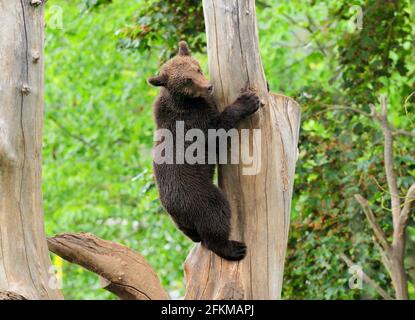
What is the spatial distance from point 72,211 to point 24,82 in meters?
8.30

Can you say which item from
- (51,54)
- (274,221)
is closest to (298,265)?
(274,221)

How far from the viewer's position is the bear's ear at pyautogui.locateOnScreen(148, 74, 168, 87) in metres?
6.19

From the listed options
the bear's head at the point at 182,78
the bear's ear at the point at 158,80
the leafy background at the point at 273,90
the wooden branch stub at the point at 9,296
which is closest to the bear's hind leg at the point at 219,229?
the bear's head at the point at 182,78

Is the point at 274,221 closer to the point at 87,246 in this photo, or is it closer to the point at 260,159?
the point at 260,159

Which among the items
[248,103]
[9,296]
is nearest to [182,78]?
[248,103]

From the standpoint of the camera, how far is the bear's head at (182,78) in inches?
232

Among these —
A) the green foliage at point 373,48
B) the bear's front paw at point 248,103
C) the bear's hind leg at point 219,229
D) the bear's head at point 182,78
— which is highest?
the green foliage at point 373,48

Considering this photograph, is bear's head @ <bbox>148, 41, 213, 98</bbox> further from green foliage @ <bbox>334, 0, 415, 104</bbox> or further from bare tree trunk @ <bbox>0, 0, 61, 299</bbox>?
green foliage @ <bbox>334, 0, 415, 104</bbox>

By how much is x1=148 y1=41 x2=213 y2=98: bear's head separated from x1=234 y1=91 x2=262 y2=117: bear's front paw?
0.54m

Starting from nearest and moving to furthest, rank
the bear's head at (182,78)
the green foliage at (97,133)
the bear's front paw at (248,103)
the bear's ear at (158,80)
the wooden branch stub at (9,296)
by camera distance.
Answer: the wooden branch stub at (9,296)
the bear's front paw at (248,103)
the bear's head at (182,78)
the bear's ear at (158,80)
the green foliage at (97,133)

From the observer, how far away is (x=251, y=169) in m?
5.38

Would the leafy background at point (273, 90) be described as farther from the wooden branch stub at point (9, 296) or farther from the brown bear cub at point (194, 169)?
the wooden branch stub at point (9, 296)

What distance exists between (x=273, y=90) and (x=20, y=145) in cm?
899
